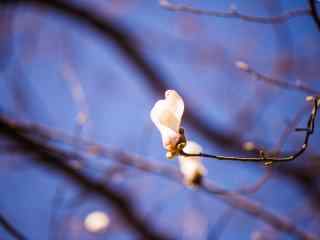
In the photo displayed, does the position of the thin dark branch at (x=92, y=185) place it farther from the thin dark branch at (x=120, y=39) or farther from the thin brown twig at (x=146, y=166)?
the thin dark branch at (x=120, y=39)

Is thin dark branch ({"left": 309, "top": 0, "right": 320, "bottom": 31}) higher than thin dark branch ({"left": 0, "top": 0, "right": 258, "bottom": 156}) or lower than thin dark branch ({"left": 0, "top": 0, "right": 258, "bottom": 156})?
higher

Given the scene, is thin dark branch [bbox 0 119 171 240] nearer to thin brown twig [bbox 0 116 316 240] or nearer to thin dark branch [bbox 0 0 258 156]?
thin brown twig [bbox 0 116 316 240]

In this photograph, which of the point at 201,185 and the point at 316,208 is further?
the point at 316,208

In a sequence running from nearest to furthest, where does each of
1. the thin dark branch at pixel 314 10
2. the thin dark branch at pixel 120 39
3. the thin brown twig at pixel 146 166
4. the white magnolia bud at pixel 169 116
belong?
the white magnolia bud at pixel 169 116 < the thin dark branch at pixel 314 10 < the thin brown twig at pixel 146 166 < the thin dark branch at pixel 120 39

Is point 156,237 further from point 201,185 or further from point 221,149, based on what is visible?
point 201,185

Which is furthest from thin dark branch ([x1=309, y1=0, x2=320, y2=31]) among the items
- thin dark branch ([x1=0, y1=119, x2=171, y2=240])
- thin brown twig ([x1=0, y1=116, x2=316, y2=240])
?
thin dark branch ([x1=0, y1=119, x2=171, y2=240])

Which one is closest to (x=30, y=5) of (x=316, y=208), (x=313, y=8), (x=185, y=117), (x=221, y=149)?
(x=185, y=117)

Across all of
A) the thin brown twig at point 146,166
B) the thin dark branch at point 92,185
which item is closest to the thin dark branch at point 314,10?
the thin brown twig at point 146,166

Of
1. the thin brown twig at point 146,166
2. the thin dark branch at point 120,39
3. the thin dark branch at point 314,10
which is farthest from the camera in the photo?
the thin dark branch at point 120,39

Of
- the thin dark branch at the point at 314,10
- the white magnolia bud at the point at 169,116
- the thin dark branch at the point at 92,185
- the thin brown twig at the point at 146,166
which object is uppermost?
the thin dark branch at the point at 314,10

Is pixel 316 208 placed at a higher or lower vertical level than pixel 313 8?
lower

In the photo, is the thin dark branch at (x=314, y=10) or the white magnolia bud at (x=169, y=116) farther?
the thin dark branch at (x=314, y=10)
